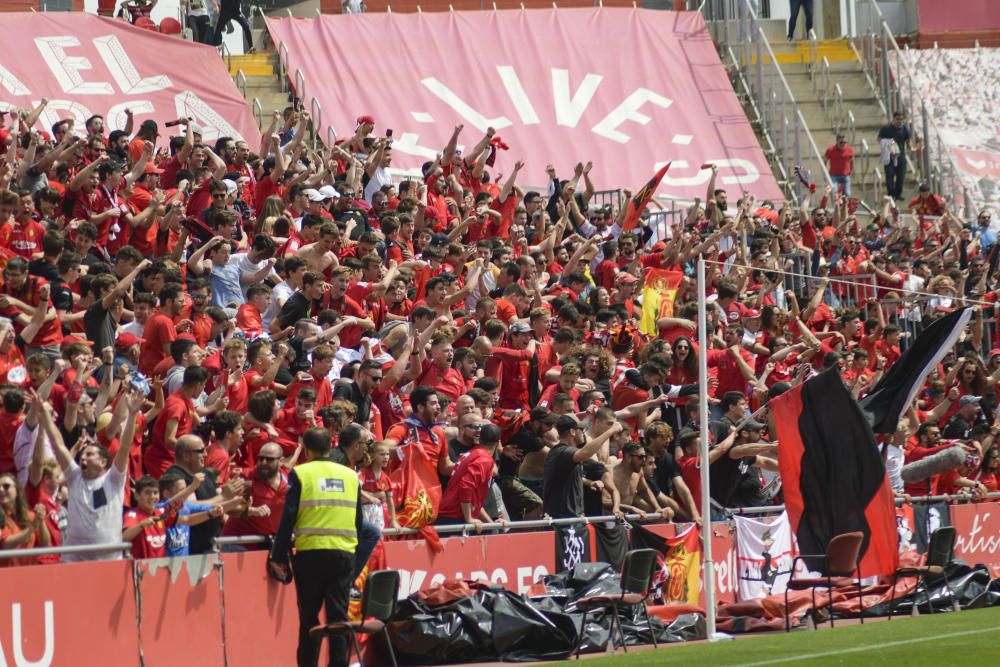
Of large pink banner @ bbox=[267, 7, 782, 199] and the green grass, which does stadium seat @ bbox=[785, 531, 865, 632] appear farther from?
large pink banner @ bbox=[267, 7, 782, 199]

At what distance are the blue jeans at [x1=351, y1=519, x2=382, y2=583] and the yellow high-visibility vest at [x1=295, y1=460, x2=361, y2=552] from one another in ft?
2.02

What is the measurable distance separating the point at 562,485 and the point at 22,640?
17.3ft

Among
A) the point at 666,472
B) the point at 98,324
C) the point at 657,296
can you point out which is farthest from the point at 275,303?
the point at 657,296

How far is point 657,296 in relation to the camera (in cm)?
2092

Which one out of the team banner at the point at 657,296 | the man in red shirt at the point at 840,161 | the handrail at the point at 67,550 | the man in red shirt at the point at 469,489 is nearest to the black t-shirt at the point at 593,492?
the man in red shirt at the point at 469,489

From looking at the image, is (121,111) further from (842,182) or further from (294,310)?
(842,182)

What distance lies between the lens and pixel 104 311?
14.7 m

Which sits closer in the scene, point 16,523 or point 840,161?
point 16,523

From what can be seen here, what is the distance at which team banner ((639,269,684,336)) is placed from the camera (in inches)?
814

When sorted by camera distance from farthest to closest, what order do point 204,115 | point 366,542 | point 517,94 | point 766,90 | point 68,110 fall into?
1. point 766,90
2. point 517,94
3. point 204,115
4. point 68,110
5. point 366,542

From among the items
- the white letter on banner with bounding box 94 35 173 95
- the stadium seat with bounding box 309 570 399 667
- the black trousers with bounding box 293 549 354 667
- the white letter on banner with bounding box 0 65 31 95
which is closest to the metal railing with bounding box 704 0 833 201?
the white letter on banner with bounding box 94 35 173 95

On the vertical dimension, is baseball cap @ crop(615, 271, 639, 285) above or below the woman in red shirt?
above

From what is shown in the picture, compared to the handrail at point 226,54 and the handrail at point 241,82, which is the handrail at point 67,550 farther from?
the handrail at point 226,54

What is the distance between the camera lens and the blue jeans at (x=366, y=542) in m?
12.1
